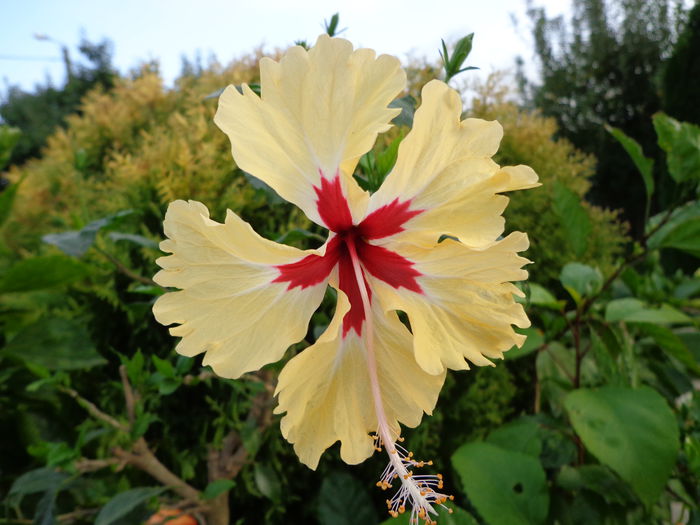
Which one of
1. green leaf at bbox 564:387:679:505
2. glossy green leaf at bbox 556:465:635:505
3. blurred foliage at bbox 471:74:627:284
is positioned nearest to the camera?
green leaf at bbox 564:387:679:505

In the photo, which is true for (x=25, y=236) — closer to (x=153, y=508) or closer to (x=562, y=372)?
(x=153, y=508)

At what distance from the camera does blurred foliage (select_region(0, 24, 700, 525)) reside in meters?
0.93

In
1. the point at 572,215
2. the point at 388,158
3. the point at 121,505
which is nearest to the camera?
the point at 388,158

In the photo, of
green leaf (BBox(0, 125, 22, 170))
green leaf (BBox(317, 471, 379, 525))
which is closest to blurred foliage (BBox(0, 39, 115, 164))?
green leaf (BBox(0, 125, 22, 170))

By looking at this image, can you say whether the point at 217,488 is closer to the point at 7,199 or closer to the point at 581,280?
the point at 581,280

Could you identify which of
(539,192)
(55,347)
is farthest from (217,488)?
(539,192)

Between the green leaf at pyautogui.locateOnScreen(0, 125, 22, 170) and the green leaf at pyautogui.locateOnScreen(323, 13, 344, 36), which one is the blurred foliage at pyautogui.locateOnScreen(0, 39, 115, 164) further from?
the green leaf at pyautogui.locateOnScreen(323, 13, 344, 36)

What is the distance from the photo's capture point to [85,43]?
11.3m

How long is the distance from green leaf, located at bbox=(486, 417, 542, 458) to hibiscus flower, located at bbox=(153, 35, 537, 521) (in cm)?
70

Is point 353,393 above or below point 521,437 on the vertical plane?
above

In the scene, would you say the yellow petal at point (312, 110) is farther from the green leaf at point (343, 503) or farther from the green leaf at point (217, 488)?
the green leaf at point (343, 503)

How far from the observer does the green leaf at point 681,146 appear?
103 centimetres

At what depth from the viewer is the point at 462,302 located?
48 centimetres

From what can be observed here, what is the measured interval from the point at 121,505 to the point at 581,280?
1.09 m
